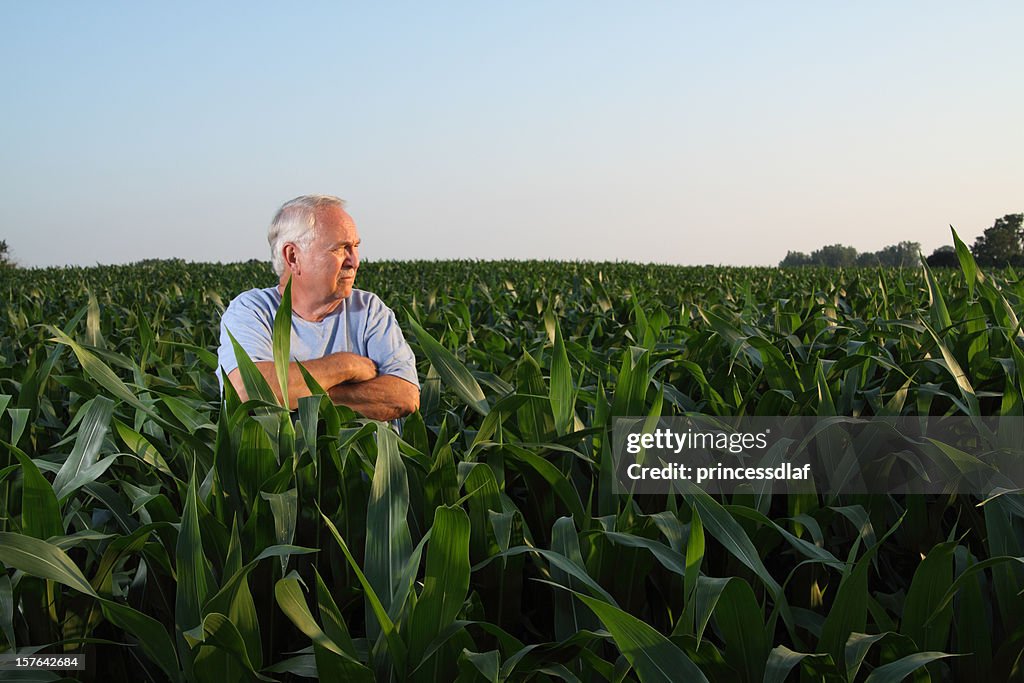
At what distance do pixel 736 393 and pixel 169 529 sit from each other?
66.5 inches

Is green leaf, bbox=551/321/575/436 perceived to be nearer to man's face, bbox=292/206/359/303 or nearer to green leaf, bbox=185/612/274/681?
green leaf, bbox=185/612/274/681

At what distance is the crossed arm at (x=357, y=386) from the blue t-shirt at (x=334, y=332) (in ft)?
0.25

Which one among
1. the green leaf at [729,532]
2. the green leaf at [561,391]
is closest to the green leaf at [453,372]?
the green leaf at [561,391]

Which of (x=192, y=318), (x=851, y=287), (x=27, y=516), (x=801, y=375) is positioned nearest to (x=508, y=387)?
(x=801, y=375)

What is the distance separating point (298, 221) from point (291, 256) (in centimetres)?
13

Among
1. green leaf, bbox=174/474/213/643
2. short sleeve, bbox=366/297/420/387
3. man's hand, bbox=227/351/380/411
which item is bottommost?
green leaf, bbox=174/474/213/643

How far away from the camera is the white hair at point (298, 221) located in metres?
2.76

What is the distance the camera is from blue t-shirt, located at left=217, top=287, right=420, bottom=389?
2822 mm

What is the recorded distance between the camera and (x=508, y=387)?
98.3 inches

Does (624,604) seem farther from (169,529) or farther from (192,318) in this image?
(192,318)

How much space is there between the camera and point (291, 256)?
9.25ft

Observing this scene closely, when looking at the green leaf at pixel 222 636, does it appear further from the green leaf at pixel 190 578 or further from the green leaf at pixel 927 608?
the green leaf at pixel 927 608

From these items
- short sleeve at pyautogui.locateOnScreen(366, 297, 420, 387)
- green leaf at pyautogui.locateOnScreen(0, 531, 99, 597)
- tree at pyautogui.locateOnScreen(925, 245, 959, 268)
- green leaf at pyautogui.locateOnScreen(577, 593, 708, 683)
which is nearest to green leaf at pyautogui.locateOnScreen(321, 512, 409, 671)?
green leaf at pyautogui.locateOnScreen(577, 593, 708, 683)

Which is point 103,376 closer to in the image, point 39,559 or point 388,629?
point 39,559
